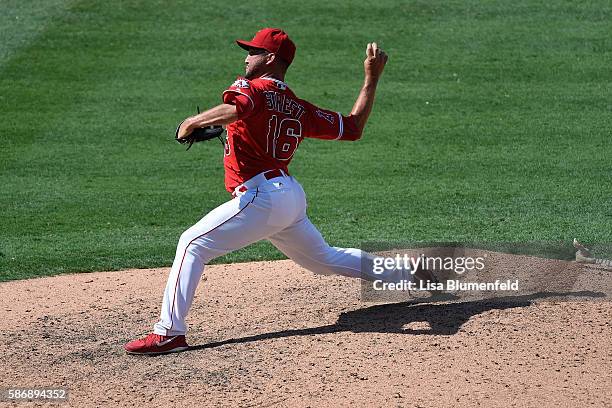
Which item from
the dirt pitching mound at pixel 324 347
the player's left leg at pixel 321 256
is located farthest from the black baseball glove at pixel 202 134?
the dirt pitching mound at pixel 324 347

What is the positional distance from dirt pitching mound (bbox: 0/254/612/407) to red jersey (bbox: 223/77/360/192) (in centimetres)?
98

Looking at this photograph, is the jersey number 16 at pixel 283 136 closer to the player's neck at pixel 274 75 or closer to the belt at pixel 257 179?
the belt at pixel 257 179

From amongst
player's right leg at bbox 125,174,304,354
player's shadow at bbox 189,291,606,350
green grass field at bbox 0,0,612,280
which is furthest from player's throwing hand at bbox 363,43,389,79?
green grass field at bbox 0,0,612,280

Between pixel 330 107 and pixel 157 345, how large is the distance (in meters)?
5.79

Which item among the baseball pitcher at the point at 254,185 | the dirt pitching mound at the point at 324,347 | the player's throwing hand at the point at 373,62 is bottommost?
the dirt pitching mound at the point at 324,347

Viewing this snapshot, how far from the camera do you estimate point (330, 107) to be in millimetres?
10953

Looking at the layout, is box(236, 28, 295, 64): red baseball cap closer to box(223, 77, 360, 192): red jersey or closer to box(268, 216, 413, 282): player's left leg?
box(223, 77, 360, 192): red jersey

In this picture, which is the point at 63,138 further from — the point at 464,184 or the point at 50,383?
the point at 50,383

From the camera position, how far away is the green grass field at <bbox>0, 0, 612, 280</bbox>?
8445 millimetres

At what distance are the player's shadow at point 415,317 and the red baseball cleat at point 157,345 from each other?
12 centimetres

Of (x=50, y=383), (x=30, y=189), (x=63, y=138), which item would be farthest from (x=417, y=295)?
(x=63, y=138)

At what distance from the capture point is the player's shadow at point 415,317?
576 cm

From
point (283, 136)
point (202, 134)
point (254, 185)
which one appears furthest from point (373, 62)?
point (202, 134)

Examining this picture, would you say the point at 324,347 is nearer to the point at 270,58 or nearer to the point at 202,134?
the point at 202,134
